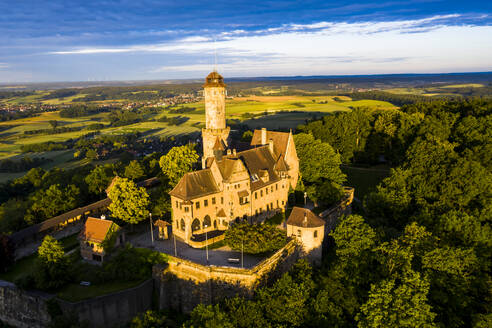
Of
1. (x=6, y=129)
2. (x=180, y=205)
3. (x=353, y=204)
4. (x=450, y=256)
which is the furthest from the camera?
(x=6, y=129)

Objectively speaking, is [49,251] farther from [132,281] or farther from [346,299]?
[346,299]

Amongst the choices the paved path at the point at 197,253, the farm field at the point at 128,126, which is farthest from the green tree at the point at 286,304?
the farm field at the point at 128,126

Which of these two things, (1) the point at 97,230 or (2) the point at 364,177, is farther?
(2) the point at 364,177

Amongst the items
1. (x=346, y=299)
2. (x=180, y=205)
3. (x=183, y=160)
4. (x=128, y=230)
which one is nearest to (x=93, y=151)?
(x=183, y=160)

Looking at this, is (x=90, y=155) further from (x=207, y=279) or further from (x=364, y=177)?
(x=207, y=279)

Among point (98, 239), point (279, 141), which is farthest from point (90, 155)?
point (279, 141)

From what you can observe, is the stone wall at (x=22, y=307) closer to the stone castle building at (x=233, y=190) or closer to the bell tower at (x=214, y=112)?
the stone castle building at (x=233, y=190)

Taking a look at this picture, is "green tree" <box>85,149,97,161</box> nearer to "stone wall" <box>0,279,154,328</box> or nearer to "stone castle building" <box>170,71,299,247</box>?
"stone castle building" <box>170,71,299,247</box>
